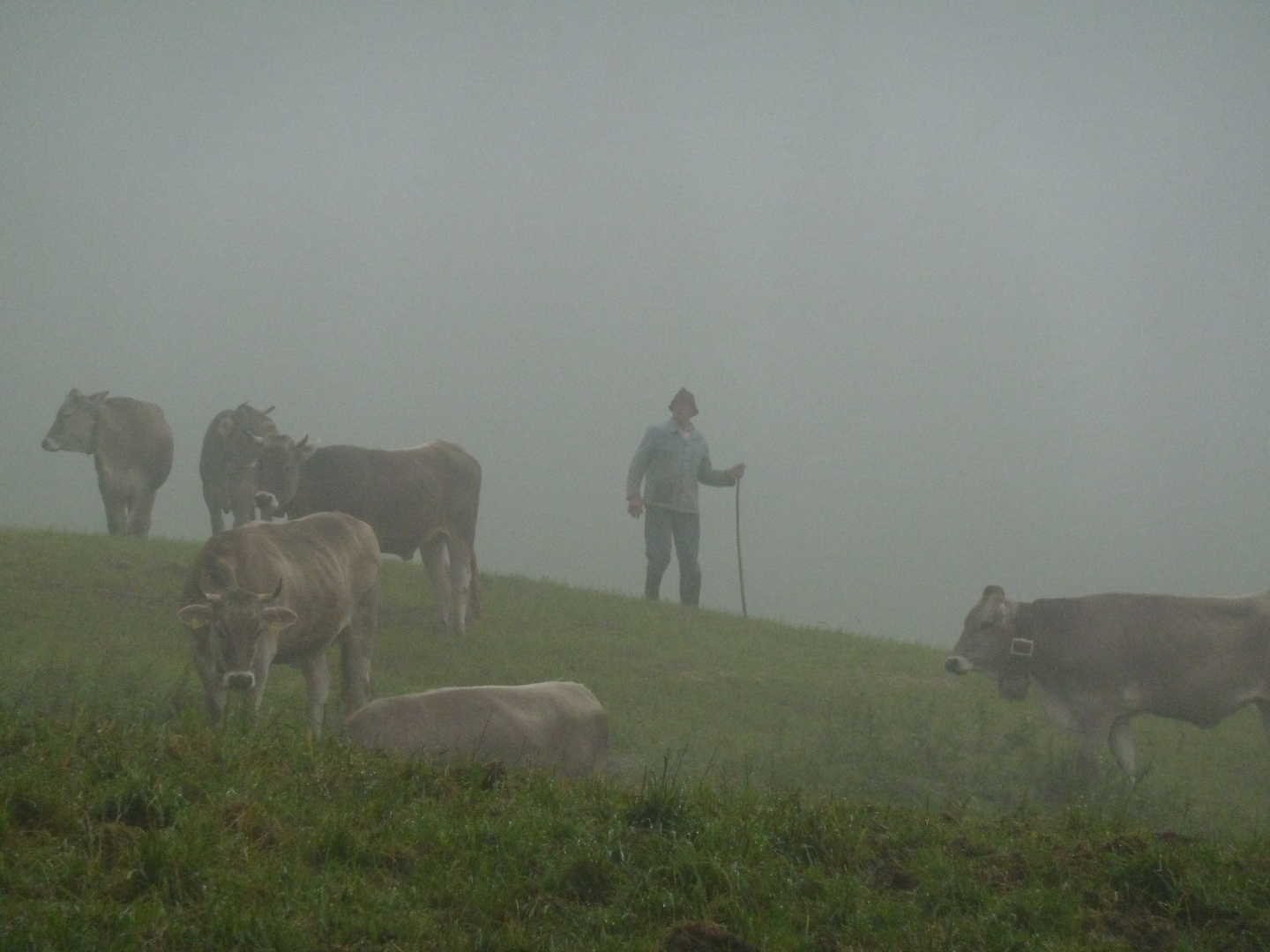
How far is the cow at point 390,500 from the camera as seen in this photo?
1572cm

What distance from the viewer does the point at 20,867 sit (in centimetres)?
467

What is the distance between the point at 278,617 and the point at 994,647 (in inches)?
277

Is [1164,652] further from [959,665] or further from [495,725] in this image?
[495,725]

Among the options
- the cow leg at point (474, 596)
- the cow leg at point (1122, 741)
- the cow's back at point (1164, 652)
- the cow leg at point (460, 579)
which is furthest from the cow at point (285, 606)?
the cow leg at point (1122, 741)

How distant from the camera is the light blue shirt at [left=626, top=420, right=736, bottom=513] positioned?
64.0 feet

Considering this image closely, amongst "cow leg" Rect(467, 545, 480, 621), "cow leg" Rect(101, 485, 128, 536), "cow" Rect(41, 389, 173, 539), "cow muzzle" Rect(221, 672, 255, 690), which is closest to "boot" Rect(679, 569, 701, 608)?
"cow leg" Rect(467, 545, 480, 621)

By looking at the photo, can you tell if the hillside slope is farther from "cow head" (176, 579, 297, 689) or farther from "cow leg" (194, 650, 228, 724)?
"cow head" (176, 579, 297, 689)

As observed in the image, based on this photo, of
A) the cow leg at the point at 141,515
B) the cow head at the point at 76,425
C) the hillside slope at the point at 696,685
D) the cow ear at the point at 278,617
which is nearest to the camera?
the cow ear at the point at 278,617

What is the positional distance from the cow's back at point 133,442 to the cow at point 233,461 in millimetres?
2049

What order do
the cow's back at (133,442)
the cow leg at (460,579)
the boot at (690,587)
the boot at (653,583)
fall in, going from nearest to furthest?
1. the cow leg at (460,579)
2. the boot at (653,583)
3. the boot at (690,587)
4. the cow's back at (133,442)

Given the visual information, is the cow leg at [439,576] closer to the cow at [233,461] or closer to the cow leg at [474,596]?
the cow leg at [474,596]

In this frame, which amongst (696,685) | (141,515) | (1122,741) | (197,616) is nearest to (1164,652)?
(1122,741)

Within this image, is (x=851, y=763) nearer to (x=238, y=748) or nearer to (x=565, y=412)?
(x=238, y=748)

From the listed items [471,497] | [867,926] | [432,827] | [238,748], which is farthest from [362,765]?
[471,497]
